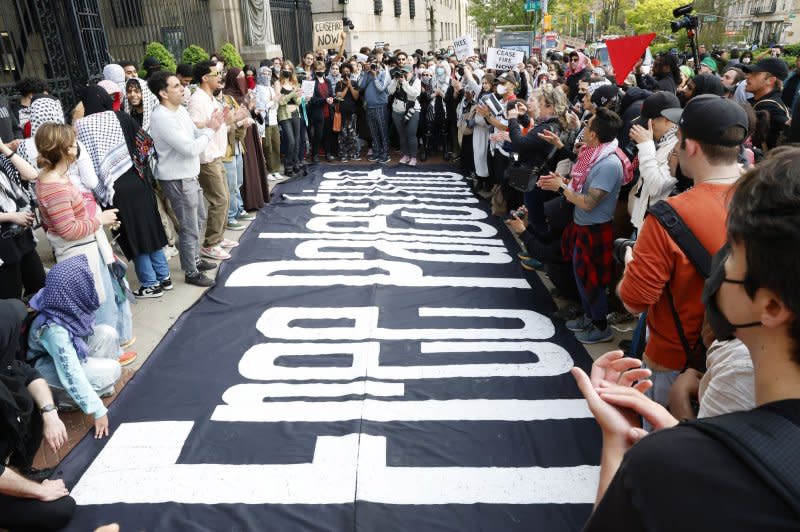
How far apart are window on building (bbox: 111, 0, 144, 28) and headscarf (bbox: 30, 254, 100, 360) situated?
9491 mm

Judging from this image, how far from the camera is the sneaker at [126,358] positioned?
4.10 m

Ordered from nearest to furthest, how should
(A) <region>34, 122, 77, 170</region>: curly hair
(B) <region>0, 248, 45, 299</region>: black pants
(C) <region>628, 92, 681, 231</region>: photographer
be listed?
(C) <region>628, 92, 681, 231</region>: photographer, (A) <region>34, 122, 77, 170</region>: curly hair, (B) <region>0, 248, 45, 299</region>: black pants

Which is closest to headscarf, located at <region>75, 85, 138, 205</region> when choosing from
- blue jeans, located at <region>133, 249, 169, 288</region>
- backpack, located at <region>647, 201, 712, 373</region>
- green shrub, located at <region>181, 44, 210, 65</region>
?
blue jeans, located at <region>133, 249, 169, 288</region>

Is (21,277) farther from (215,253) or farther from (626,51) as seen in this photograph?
(626,51)

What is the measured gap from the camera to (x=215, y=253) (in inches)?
240

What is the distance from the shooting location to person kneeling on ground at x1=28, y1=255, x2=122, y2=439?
Result: 3.15 metres

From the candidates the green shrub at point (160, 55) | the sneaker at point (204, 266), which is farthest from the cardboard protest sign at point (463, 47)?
the sneaker at point (204, 266)

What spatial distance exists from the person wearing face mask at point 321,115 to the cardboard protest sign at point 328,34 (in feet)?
14.5

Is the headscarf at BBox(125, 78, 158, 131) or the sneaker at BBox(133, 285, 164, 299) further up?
the headscarf at BBox(125, 78, 158, 131)

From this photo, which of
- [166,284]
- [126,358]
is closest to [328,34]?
[166,284]

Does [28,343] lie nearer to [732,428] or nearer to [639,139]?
[732,428]

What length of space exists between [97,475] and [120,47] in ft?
35.2

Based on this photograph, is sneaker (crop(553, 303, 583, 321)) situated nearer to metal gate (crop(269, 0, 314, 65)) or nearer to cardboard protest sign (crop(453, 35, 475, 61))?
cardboard protest sign (crop(453, 35, 475, 61))

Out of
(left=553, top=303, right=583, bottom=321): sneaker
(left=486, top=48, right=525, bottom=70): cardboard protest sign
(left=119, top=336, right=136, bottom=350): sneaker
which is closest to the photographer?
(left=119, top=336, right=136, bottom=350): sneaker
